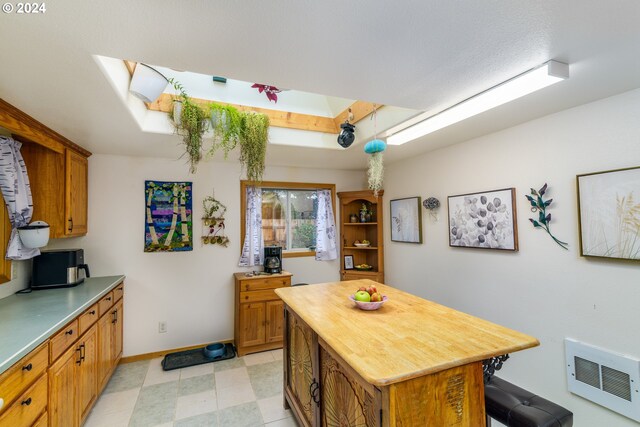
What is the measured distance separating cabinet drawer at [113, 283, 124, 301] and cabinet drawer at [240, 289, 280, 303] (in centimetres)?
125

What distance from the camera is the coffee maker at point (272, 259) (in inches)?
142

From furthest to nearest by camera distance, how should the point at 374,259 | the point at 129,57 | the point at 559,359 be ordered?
the point at 374,259
the point at 559,359
the point at 129,57

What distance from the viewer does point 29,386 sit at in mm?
1412

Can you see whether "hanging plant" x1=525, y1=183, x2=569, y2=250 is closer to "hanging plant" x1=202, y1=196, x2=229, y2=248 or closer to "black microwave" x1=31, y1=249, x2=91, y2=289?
"hanging plant" x1=202, y1=196, x2=229, y2=248

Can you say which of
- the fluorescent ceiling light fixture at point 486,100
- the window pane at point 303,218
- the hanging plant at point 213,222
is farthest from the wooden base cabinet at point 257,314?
the fluorescent ceiling light fixture at point 486,100

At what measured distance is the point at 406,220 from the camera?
12.1ft

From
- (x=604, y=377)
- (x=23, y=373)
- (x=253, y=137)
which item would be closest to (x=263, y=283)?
(x=253, y=137)

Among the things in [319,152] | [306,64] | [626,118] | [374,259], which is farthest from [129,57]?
[374,259]

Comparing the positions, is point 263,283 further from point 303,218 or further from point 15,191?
point 15,191

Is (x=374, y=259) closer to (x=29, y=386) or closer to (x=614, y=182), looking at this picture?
(x=614, y=182)

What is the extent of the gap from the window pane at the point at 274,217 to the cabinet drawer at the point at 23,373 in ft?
8.40

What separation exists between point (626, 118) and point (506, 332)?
163 centimetres

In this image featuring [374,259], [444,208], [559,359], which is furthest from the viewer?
[374,259]

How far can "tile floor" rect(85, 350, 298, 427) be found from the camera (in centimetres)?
224
